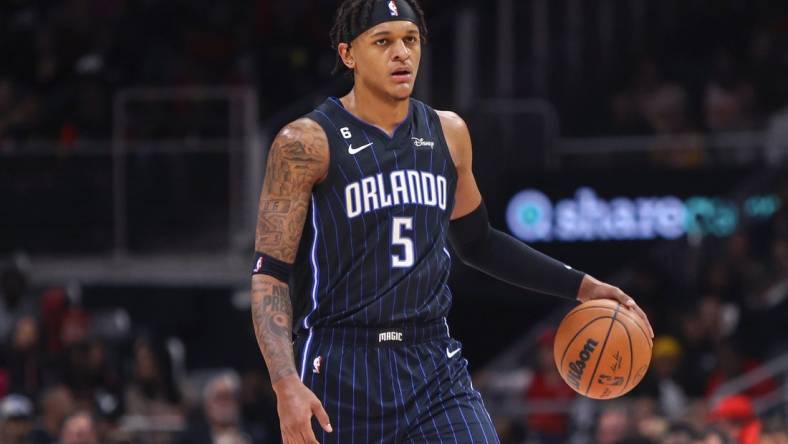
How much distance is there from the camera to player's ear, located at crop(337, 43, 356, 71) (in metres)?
6.17

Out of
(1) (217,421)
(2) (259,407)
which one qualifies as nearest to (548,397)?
A: (2) (259,407)

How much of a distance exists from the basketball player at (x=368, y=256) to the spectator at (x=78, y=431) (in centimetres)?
630

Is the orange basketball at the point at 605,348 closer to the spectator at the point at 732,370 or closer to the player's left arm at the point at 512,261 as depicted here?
the player's left arm at the point at 512,261

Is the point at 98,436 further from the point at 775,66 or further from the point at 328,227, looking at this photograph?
the point at 775,66

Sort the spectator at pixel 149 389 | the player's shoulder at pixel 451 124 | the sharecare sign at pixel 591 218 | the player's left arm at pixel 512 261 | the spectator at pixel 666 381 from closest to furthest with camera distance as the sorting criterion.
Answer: the player's shoulder at pixel 451 124, the player's left arm at pixel 512 261, the spectator at pixel 666 381, the spectator at pixel 149 389, the sharecare sign at pixel 591 218

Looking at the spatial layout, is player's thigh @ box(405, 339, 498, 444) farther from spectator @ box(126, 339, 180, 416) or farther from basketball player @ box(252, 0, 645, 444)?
spectator @ box(126, 339, 180, 416)

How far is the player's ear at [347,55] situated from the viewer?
20.2 feet

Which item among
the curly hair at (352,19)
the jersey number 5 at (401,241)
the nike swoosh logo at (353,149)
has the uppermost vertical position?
the curly hair at (352,19)

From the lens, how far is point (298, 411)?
5.41 m

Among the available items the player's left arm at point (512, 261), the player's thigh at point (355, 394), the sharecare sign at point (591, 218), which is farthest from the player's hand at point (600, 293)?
the sharecare sign at point (591, 218)

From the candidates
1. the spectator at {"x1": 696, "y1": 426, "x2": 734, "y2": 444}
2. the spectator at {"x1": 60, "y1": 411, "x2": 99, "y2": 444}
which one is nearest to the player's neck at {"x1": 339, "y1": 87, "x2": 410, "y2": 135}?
the spectator at {"x1": 696, "y1": 426, "x2": 734, "y2": 444}

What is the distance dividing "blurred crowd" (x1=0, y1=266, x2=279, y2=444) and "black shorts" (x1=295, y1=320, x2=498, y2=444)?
651 cm

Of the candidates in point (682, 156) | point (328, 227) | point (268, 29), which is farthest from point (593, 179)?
point (328, 227)

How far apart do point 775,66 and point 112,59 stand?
27.0 ft
